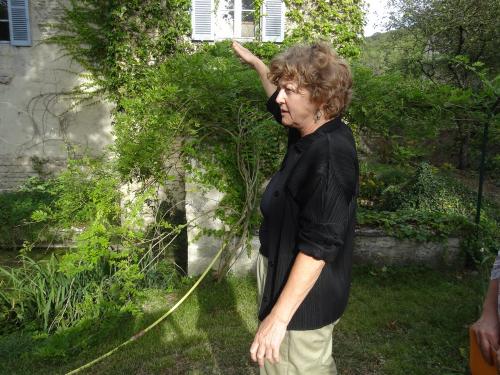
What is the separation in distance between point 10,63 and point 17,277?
5884 millimetres

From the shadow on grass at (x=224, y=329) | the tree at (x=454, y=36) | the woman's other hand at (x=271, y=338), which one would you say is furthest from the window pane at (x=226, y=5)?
the woman's other hand at (x=271, y=338)

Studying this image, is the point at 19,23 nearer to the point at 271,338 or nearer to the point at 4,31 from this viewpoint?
the point at 4,31

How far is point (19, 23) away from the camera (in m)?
8.00

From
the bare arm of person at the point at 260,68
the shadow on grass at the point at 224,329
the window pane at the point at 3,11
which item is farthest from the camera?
the window pane at the point at 3,11

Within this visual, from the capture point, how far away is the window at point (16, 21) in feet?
26.1

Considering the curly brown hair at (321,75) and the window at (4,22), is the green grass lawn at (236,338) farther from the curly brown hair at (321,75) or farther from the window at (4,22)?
the window at (4,22)

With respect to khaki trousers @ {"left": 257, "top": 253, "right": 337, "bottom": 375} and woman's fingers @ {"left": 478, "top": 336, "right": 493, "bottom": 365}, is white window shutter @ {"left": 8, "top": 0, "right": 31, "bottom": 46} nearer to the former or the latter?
khaki trousers @ {"left": 257, "top": 253, "right": 337, "bottom": 375}

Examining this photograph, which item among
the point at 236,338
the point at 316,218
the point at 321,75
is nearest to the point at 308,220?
the point at 316,218

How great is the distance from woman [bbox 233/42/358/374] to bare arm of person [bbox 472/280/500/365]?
1.78 ft

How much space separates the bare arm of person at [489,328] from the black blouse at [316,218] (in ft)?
1.79

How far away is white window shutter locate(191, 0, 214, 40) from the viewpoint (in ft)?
25.8

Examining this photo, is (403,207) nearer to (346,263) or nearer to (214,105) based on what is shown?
(214,105)

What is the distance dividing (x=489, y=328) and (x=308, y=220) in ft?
2.36

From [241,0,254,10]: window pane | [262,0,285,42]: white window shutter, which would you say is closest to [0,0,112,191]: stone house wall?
[241,0,254,10]: window pane
